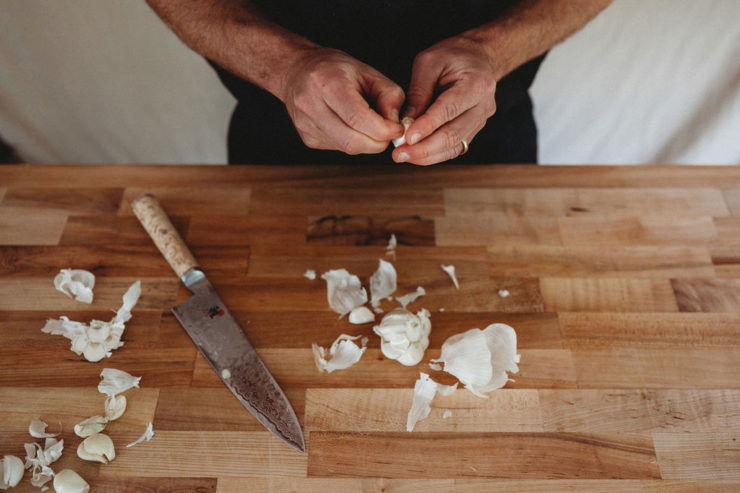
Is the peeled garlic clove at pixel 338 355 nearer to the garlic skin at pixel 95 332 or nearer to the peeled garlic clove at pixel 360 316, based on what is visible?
the peeled garlic clove at pixel 360 316

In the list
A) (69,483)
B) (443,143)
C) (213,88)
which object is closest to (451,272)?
(443,143)

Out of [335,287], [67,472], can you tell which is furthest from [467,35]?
[67,472]

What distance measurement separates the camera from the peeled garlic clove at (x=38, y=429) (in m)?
0.70

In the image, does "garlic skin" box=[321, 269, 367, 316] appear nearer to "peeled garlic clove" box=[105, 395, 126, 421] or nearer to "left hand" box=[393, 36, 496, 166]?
"left hand" box=[393, 36, 496, 166]

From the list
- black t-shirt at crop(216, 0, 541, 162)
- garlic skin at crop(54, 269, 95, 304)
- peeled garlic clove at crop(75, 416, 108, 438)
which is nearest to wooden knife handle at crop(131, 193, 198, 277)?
garlic skin at crop(54, 269, 95, 304)

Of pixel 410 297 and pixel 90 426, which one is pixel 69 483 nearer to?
pixel 90 426

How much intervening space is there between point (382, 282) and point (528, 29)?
0.51 metres

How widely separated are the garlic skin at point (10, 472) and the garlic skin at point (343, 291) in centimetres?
42

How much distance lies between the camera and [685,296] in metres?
0.82

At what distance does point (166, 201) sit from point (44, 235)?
192mm

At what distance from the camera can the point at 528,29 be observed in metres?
0.97

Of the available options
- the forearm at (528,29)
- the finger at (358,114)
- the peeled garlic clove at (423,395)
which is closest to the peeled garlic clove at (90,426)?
the peeled garlic clove at (423,395)

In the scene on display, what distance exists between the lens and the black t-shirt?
3.32 ft

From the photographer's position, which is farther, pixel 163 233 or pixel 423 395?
pixel 163 233
